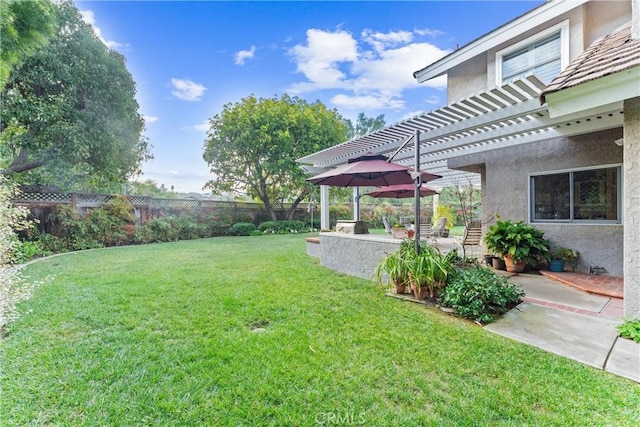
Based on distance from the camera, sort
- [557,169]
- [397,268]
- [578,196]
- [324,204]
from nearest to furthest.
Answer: [397,268]
[578,196]
[557,169]
[324,204]

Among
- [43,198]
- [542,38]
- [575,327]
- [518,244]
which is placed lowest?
[575,327]

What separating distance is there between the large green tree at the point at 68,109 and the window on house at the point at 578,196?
1691 centimetres

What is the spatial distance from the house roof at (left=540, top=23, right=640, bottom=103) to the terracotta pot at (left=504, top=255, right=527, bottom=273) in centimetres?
443

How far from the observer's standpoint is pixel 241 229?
1833 cm

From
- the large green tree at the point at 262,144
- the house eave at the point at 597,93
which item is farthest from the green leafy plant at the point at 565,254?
the large green tree at the point at 262,144

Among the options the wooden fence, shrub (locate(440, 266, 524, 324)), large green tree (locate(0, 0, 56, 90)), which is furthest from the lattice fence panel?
shrub (locate(440, 266, 524, 324))

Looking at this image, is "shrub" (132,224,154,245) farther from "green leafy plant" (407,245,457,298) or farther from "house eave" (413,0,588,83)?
"house eave" (413,0,588,83)

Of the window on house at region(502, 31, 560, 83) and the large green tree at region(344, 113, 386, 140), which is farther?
the large green tree at region(344, 113, 386, 140)

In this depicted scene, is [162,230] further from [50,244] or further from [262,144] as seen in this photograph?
[262,144]

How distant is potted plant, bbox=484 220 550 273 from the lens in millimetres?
6961

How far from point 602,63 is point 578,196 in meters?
4.14

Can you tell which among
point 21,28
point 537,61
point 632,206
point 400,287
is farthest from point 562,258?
point 21,28

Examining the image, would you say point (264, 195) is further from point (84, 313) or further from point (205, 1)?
point (84, 313)

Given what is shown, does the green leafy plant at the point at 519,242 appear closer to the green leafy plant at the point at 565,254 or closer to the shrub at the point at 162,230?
the green leafy plant at the point at 565,254
